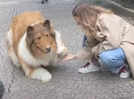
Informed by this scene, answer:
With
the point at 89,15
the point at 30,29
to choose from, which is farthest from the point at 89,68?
the point at 30,29

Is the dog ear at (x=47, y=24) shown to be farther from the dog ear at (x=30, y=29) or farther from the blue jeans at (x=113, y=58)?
the blue jeans at (x=113, y=58)

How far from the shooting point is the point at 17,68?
19.1 feet

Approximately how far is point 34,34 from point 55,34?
437 mm

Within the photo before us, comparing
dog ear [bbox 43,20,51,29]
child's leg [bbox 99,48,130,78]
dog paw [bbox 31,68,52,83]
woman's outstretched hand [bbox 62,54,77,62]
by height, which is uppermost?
dog ear [bbox 43,20,51,29]

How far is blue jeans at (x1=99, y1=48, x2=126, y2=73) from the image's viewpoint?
4843mm

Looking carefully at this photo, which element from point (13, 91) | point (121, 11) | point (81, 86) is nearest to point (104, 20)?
point (81, 86)

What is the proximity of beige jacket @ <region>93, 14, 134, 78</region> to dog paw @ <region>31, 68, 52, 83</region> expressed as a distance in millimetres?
835

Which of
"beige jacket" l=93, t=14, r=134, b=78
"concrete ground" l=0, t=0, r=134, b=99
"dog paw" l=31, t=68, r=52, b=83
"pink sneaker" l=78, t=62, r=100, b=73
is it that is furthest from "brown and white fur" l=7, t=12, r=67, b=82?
"beige jacket" l=93, t=14, r=134, b=78

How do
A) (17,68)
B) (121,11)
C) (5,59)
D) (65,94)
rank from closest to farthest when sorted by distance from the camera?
(65,94) < (17,68) < (5,59) < (121,11)

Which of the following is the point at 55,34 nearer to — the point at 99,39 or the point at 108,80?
the point at 99,39

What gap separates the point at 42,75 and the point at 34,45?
1.84ft

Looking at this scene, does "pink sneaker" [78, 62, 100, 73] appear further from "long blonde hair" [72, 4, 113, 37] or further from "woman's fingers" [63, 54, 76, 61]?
"long blonde hair" [72, 4, 113, 37]

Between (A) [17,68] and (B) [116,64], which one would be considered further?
(A) [17,68]

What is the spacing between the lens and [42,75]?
518 cm
